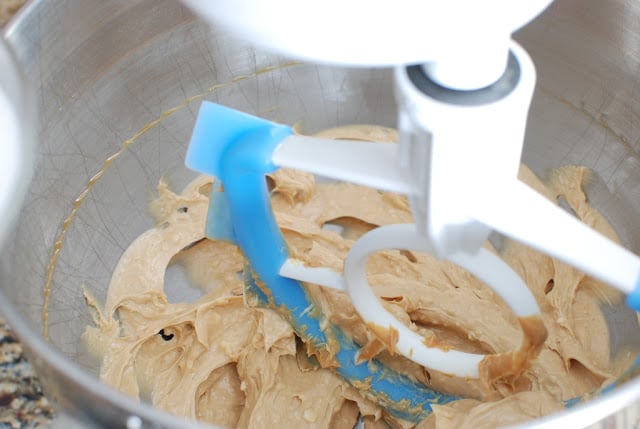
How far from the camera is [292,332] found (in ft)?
3.14

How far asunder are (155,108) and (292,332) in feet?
1.10

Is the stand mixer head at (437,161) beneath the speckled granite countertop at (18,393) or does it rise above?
above

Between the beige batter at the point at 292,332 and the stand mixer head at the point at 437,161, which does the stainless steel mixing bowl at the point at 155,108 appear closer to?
the beige batter at the point at 292,332

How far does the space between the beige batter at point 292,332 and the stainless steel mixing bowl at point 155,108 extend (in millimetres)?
32

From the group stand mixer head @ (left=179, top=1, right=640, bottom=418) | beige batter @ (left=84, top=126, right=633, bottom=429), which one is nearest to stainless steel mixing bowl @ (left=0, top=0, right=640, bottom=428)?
beige batter @ (left=84, top=126, right=633, bottom=429)

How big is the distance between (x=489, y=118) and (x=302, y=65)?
0.56 metres

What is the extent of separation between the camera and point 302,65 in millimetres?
1062

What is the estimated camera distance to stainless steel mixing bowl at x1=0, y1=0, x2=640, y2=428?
0.86 metres

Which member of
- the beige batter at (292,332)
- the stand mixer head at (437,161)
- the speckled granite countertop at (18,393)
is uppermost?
the stand mixer head at (437,161)

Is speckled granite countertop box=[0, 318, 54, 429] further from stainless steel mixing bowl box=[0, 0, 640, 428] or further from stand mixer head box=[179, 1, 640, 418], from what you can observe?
stand mixer head box=[179, 1, 640, 418]

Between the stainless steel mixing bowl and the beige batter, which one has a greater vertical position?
the stainless steel mixing bowl

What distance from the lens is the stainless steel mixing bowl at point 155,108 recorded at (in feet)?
2.83

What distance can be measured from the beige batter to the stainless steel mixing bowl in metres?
0.03

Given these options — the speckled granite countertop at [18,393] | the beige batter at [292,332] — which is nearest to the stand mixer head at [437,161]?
the beige batter at [292,332]
